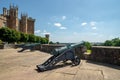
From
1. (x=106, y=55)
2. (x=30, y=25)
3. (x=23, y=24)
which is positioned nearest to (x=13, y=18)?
(x=23, y=24)

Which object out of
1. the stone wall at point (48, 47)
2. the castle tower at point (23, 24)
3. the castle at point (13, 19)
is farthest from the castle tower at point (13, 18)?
the stone wall at point (48, 47)

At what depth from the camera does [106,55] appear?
6312 mm

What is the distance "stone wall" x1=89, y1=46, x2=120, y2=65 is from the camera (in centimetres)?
582

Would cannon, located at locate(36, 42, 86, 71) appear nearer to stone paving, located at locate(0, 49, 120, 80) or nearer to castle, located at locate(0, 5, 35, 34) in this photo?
stone paving, located at locate(0, 49, 120, 80)

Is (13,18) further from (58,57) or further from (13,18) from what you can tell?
(58,57)

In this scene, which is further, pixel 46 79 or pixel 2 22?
pixel 2 22

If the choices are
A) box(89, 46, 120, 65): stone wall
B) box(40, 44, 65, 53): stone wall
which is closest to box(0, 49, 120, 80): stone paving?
box(89, 46, 120, 65): stone wall

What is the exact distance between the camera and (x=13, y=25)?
5631cm

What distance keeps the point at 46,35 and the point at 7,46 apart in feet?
170

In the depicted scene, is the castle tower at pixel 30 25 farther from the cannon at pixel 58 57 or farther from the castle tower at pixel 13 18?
the cannon at pixel 58 57

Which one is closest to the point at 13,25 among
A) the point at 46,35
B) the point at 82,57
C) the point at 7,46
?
the point at 46,35

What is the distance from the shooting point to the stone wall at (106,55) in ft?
19.1

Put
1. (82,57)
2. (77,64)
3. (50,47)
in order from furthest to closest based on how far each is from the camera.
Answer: (50,47) < (82,57) < (77,64)

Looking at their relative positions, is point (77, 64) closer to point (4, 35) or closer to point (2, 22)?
point (4, 35)
